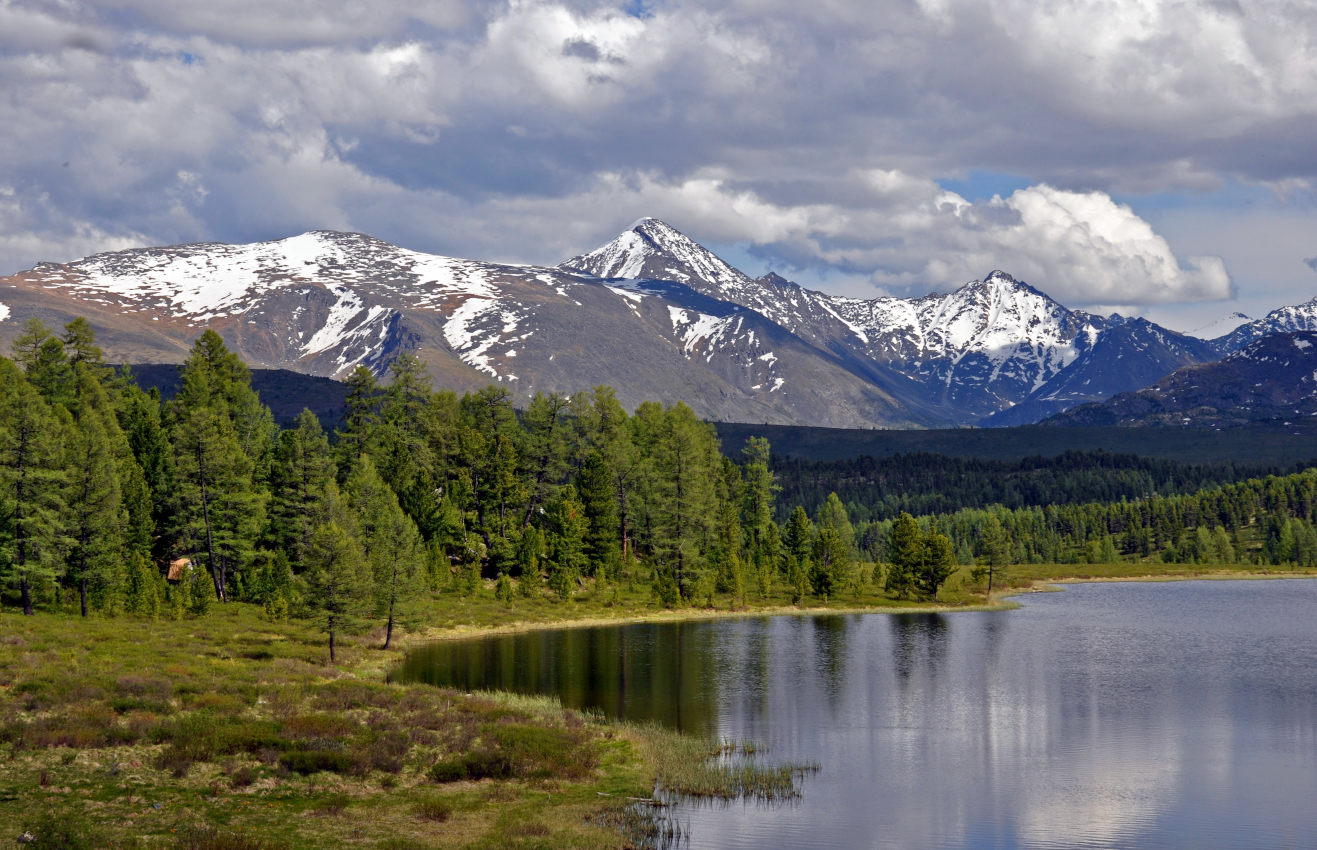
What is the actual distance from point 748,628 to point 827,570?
31.6 metres

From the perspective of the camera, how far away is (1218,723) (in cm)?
6631

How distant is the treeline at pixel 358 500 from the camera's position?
3656 inches

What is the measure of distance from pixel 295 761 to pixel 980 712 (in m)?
44.5

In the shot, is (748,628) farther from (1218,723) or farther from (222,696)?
(222,696)

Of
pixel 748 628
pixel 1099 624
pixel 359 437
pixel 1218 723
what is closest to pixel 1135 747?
pixel 1218 723

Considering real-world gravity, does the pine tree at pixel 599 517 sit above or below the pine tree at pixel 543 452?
below

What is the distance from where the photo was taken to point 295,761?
4594 centimetres

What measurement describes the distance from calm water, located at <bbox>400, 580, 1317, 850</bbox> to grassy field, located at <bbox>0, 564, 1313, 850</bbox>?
584 centimetres

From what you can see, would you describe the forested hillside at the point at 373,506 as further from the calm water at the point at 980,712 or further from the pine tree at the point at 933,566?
the calm water at the point at 980,712

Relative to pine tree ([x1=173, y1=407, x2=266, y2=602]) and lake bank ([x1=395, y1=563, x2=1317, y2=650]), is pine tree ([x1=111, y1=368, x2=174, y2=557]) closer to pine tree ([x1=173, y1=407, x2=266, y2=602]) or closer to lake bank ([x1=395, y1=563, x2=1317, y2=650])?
pine tree ([x1=173, y1=407, x2=266, y2=602])

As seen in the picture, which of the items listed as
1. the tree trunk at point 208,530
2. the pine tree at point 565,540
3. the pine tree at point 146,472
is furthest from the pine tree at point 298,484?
the pine tree at point 565,540

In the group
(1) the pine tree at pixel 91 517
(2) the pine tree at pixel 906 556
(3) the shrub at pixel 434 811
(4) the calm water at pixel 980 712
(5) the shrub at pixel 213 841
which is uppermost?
→ (1) the pine tree at pixel 91 517

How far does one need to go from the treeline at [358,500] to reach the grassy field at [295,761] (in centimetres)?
2139

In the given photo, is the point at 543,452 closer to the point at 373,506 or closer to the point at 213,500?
the point at 373,506
